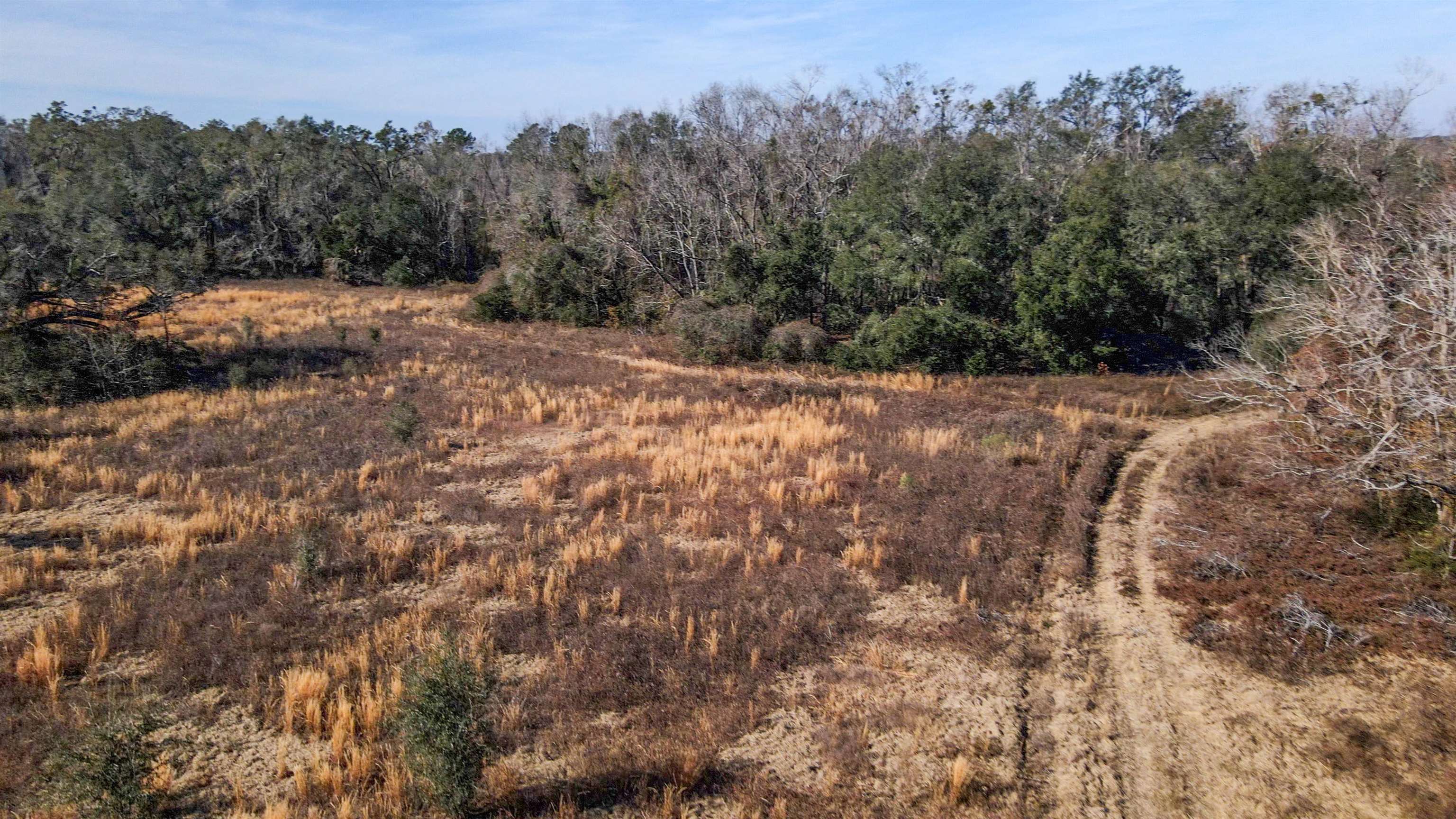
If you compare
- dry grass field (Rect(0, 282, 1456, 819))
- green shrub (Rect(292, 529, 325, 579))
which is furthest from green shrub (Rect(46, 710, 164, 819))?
green shrub (Rect(292, 529, 325, 579))

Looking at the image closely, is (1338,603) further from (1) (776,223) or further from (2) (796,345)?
(1) (776,223)

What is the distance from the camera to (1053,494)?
14.2 meters

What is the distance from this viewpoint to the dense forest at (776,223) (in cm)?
2381

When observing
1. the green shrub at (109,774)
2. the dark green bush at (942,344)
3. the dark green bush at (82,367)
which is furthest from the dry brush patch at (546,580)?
the dark green bush at (942,344)

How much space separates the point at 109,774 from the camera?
6.20 meters

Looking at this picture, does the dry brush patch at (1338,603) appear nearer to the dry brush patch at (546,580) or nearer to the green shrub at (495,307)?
the dry brush patch at (546,580)

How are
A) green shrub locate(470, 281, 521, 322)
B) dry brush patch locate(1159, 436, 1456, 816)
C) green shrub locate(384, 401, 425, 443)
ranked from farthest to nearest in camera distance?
green shrub locate(470, 281, 521, 322), green shrub locate(384, 401, 425, 443), dry brush patch locate(1159, 436, 1456, 816)

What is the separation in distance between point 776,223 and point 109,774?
27697mm

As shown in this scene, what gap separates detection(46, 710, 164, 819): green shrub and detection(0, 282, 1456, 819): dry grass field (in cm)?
30

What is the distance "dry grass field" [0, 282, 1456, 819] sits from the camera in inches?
283

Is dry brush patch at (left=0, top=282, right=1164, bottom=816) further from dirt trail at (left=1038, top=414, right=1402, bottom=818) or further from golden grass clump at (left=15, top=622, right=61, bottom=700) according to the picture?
dirt trail at (left=1038, top=414, right=1402, bottom=818)

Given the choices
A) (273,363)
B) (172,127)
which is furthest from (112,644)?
(172,127)

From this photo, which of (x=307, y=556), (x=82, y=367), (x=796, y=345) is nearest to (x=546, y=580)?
(x=307, y=556)

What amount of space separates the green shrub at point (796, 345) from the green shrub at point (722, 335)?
23.1 inches
